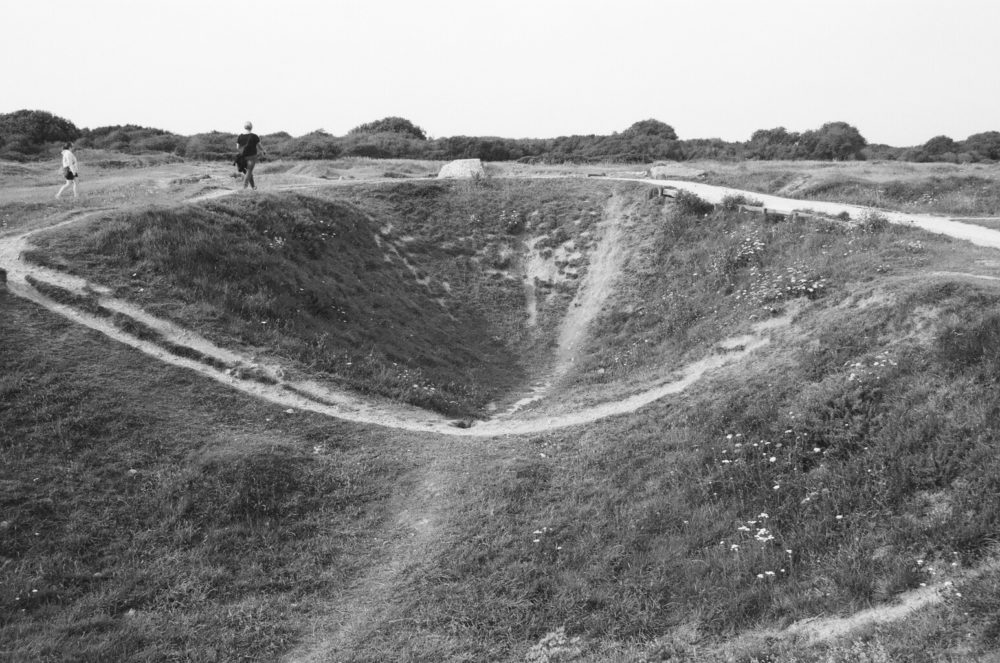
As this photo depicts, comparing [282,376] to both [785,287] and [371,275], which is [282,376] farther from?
[785,287]

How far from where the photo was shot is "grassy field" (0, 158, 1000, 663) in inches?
301

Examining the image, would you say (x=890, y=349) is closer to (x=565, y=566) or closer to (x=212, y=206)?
(x=565, y=566)

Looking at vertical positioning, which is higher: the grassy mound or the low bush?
the low bush

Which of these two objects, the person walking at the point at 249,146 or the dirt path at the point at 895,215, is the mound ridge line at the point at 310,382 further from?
the person walking at the point at 249,146

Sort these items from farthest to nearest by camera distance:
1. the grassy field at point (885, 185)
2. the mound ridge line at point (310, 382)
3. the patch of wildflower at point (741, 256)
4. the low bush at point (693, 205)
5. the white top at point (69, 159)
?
1. the low bush at point (693, 205)
2. the grassy field at point (885, 185)
3. the white top at point (69, 159)
4. the patch of wildflower at point (741, 256)
5. the mound ridge line at point (310, 382)

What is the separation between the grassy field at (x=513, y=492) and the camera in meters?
7.63

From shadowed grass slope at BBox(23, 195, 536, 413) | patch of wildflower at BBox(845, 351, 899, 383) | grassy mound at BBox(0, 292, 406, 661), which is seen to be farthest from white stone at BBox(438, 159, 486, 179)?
patch of wildflower at BBox(845, 351, 899, 383)

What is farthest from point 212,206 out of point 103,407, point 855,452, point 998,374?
point 998,374

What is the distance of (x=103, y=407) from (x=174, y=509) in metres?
3.07

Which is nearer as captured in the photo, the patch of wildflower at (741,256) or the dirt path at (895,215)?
the dirt path at (895,215)

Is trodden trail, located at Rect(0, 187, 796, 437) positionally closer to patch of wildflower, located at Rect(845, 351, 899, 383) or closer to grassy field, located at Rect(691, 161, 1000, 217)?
patch of wildflower, located at Rect(845, 351, 899, 383)

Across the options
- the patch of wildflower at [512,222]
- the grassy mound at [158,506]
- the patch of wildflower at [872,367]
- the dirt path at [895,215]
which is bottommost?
the grassy mound at [158,506]

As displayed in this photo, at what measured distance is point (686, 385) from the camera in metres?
14.0

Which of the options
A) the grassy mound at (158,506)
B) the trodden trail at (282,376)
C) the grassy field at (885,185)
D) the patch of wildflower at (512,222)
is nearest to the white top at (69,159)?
the trodden trail at (282,376)
